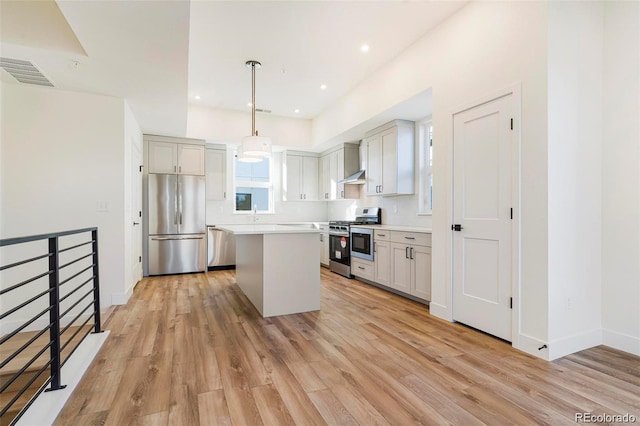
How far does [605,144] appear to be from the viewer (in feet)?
8.61

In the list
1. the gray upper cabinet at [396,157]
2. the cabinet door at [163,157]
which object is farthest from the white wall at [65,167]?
the gray upper cabinet at [396,157]

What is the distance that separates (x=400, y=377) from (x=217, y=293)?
9.71ft

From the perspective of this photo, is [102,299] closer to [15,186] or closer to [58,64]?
[15,186]

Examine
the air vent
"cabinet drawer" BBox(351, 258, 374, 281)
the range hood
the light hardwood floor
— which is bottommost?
the light hardwood floor

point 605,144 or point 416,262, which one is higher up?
point 605,144

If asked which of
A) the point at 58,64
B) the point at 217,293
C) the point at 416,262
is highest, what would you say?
the point at 58,64

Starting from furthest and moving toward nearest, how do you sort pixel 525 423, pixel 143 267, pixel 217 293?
pixel 143 267 → pixel 217 293 → pixel 525 423

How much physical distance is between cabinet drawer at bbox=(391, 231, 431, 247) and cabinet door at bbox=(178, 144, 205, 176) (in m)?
3.77

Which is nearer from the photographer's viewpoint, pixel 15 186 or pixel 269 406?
pixel 269 406

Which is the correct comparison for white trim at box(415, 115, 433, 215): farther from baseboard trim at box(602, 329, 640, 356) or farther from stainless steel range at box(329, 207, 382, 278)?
baseboard trim at box(602, 329, 640, 356)

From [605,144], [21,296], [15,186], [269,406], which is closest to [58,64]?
[15,186]

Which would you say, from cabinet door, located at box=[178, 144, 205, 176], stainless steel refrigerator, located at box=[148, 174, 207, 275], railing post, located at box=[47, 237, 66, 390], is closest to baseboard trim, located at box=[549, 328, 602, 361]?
railing post, located at box=[47, 237, 66, 390]

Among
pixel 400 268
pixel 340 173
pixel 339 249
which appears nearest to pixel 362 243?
pixel 339 249

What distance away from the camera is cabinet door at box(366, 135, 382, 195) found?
5.02m
